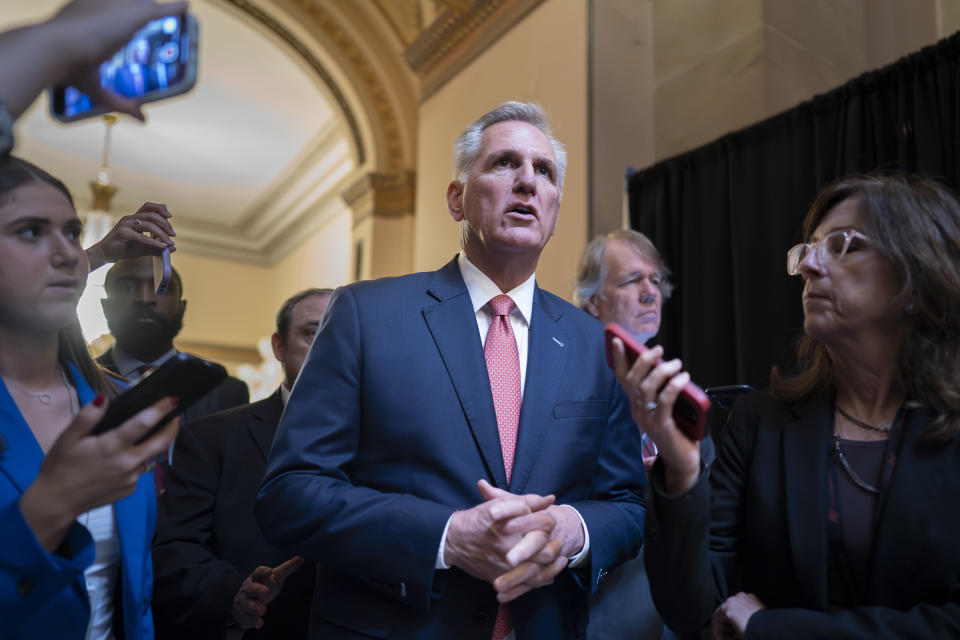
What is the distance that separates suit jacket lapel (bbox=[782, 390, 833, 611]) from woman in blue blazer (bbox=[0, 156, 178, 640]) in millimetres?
1274

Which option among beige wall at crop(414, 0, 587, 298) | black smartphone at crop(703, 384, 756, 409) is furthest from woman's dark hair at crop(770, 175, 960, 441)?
beige wall at crop(414, 0, 587, 298)

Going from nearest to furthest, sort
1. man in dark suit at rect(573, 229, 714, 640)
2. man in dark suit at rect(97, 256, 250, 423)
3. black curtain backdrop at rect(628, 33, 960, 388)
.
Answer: man in dark suit at rect(97, 256, 250, 423), man in dark suit at rect(573, 229, 714, 640), black curtain backdrop at rect(628, 33, 960, 388)

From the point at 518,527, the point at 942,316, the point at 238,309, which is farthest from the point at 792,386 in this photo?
the point at 238,309

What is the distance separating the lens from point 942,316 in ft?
5.88

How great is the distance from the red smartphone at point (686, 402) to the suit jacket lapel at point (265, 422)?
1.30 m

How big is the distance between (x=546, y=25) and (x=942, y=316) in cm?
429

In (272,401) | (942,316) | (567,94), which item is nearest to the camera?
(942,316)

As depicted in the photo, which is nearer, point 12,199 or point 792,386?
point 12,199

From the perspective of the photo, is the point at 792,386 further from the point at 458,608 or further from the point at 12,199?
the point at 12,199

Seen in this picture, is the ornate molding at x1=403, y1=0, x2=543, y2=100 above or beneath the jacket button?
above

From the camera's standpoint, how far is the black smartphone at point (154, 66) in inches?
44.9

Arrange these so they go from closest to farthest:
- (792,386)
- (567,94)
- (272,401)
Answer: (792,386) → (272,401) → (567,94)

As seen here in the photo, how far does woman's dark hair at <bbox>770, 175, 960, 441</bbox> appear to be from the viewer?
69.3 inches

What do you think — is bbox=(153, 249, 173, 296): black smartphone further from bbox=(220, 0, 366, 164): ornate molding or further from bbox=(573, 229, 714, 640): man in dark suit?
bbox=(220, 0, 366, 164): ornate molding
